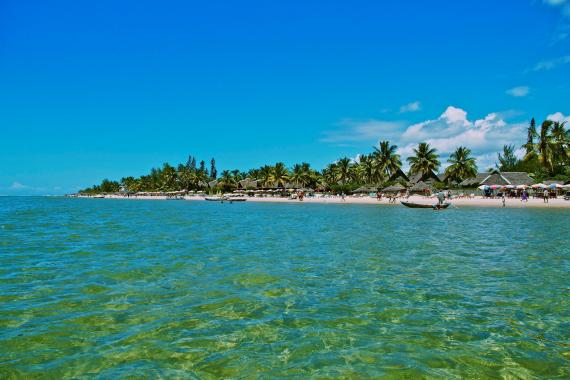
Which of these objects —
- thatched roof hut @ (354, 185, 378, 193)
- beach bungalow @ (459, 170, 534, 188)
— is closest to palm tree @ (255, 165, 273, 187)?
thatched roof hut @ (354, 185, 378, 193)

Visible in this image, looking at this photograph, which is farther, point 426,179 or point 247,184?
point 247,184

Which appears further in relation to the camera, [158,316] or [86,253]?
[86,253]

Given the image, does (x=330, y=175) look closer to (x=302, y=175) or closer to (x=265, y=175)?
(x=302, y=175)

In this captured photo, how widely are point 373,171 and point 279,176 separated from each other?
26636mm

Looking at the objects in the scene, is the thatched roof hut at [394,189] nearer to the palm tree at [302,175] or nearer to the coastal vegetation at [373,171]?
the coastal vegetation at [373,171]

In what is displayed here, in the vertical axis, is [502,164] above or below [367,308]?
above

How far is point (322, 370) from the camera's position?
4336mm

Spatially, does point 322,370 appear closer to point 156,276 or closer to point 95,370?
point 95,370

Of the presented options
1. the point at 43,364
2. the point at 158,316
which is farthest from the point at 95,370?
the point at 158,316

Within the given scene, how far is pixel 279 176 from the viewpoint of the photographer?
9631 cm

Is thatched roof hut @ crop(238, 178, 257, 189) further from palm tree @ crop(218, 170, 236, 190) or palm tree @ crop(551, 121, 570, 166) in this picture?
palm tree @ crop(551, 121, 570, 166)

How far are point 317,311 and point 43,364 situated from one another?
12.8 feet

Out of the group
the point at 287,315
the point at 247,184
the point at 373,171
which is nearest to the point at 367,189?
the point at 373,171

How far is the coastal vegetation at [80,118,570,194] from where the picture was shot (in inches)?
2138
